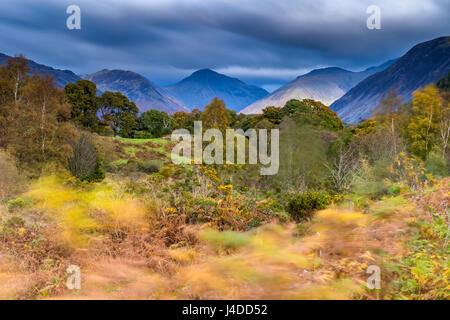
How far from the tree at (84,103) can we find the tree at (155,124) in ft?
25.5

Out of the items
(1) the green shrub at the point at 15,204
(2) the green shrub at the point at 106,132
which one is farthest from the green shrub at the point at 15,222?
(2) the green shrub at the point at 106,132

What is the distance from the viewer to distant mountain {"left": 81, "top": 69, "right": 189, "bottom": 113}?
14588 centimetres

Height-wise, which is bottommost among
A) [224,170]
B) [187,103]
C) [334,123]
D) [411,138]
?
[224,170]

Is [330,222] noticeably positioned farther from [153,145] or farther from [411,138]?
[153,145]

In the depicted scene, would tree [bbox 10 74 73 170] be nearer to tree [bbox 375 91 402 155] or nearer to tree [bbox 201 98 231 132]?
tree [bbox 201 98 231 132]

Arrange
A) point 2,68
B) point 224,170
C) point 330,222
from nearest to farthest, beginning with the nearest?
point 330,222, point 224,170, point 2,68

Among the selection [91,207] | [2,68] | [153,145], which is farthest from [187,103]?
[91,207]

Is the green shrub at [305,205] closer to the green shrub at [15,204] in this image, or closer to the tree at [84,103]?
the green shrub at [15,204]

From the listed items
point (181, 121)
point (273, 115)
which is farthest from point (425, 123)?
point (181, 121)

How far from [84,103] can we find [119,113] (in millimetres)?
6374

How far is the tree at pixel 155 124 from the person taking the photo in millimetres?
36781

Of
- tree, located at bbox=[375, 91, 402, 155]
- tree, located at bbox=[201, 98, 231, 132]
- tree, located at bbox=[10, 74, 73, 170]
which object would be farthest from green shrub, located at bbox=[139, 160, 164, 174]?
tree, located at bbox=[375, 91, 402, 155]

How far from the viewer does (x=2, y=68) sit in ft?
46.0
